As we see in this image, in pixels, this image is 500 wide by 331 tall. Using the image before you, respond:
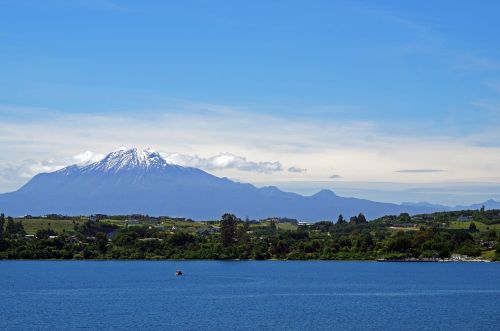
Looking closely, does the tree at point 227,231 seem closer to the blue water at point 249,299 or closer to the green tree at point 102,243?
the green tree at point 102,243

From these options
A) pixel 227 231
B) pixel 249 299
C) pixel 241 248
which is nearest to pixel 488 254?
pixel 241 248

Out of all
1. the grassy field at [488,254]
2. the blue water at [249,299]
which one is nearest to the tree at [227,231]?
the blue water at [249,299]

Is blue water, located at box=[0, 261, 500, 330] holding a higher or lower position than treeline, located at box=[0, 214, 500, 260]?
lower

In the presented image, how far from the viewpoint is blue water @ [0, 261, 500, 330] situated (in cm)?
7650

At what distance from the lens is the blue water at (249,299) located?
76.5 m

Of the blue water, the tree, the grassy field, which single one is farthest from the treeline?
the blue water

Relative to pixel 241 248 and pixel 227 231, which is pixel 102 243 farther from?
pixel 241 248

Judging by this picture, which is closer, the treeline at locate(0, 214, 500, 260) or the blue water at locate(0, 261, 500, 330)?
the blue water at locate(0, 261, 500, 330)

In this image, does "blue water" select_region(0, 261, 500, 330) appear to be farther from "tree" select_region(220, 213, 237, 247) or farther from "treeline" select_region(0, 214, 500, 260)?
"tree" select_region(220, 213, 237, 247)

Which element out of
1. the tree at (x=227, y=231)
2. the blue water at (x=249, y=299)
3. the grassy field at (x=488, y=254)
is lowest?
the blue water at (x=249, y=299)

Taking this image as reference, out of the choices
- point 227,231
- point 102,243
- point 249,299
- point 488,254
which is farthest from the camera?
point 227,231

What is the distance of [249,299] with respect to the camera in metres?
98.1

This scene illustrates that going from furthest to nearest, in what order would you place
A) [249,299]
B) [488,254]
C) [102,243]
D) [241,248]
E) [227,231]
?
[227,231] < [102,243] < [241,248] < [488,254] < [249,299]

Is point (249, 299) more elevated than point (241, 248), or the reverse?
point (241, 248)
